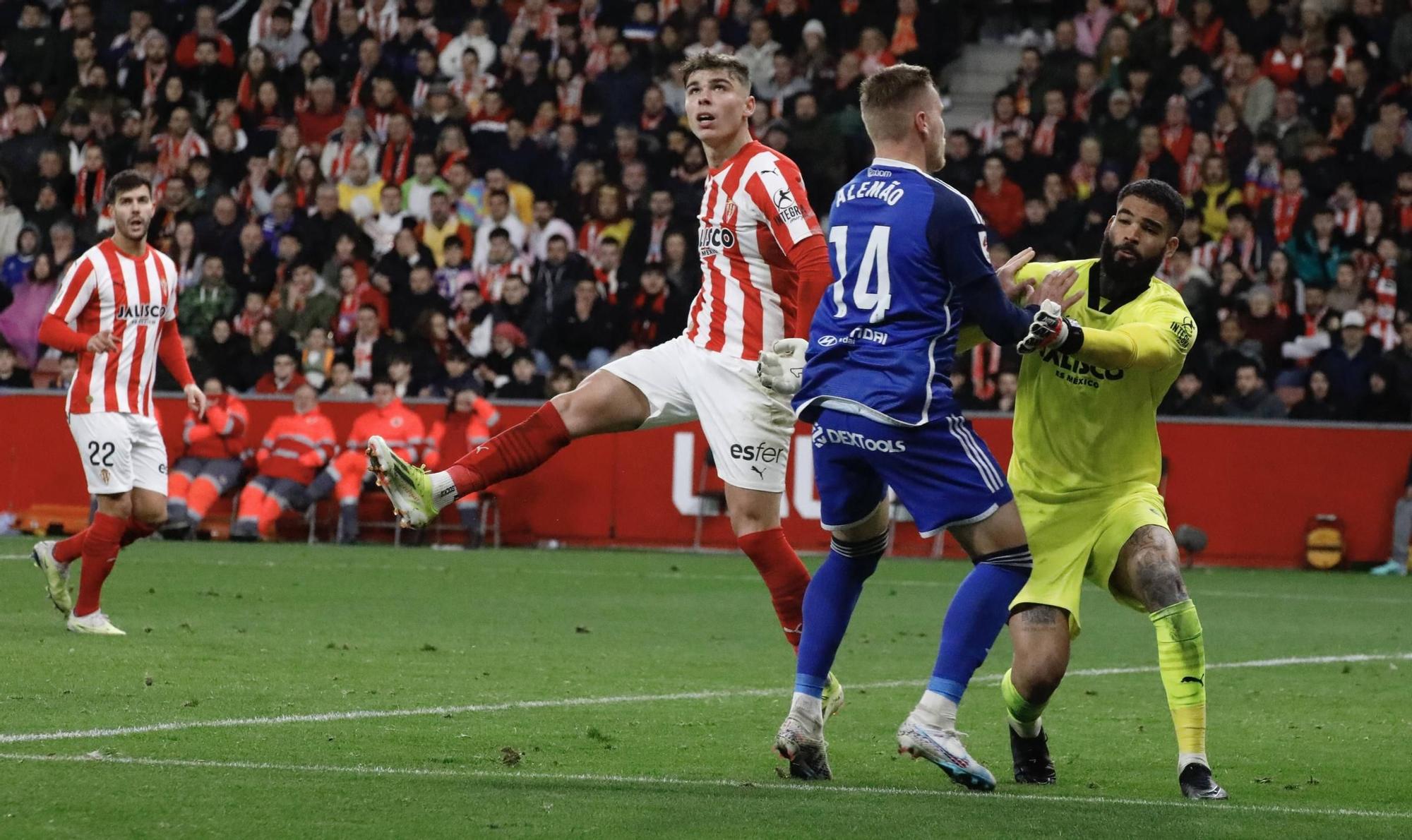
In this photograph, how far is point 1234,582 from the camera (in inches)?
655

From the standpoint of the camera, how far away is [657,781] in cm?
619

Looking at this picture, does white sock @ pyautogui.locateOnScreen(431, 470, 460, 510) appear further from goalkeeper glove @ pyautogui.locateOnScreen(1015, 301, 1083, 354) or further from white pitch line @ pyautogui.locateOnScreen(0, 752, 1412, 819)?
goalkeeper glove @ pyautogui.locateOnScreen(1015, 301, 1083, 354)

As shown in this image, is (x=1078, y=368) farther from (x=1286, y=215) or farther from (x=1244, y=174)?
(x=1244, y=174)

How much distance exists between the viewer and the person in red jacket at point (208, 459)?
18766 millimetres

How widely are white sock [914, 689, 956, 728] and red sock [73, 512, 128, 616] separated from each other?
5.69 meters

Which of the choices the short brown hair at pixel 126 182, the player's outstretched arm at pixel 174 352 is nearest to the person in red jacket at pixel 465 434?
the player's outstretched arm at pixel 174 352

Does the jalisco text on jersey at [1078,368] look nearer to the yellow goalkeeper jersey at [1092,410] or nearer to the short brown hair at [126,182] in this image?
the yellow goalkeeper jersey at [1092,410]

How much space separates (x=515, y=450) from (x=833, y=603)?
1.46 m

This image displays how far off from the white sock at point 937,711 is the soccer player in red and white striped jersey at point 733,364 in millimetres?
1195

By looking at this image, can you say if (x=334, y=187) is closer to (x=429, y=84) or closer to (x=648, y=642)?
(x=429, y=84)

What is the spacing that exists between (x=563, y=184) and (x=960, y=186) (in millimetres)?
4261

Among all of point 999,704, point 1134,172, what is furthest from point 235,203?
point 999,704

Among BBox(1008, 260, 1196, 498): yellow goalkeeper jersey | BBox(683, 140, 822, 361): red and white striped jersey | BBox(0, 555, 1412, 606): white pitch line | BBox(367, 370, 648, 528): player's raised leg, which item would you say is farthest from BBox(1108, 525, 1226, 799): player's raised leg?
BBox(0, 555, 1412, 606): white pitch line

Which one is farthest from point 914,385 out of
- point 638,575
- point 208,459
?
point 208,459
